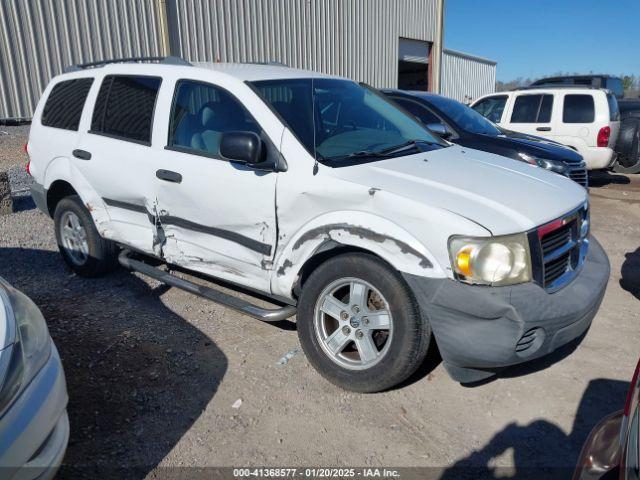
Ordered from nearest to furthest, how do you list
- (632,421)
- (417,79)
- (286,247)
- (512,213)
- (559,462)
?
(632,421)
(559,462)
(512,213)
(286,247)
(417,79)

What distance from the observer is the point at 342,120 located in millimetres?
3799

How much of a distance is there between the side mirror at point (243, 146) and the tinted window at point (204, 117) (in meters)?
0.31

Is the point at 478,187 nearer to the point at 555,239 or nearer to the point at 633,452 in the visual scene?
the point at 555,239

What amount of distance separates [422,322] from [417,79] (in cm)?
1963

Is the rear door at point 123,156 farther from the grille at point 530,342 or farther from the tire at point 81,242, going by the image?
the grille at point 530,342

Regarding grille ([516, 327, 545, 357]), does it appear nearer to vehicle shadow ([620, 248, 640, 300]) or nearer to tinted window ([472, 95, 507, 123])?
vehicle shadow ([620, 248, 640, 300])

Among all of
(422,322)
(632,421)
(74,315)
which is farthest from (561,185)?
(74,315)

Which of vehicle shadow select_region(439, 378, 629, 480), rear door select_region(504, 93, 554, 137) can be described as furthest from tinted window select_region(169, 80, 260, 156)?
rear door select_region(504, 93, 554, 137)

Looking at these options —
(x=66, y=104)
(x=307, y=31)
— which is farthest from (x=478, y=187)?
(x=307, y=31)

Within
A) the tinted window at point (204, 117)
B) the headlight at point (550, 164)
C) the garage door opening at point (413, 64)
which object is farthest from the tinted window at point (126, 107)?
the garage door opening at point (413, 64)

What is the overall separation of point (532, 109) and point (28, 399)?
10198 mm

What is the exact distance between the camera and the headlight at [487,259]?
2631 millimetres

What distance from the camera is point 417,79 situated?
20.9 metres

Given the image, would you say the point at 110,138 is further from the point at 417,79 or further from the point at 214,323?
the point at 417,79
